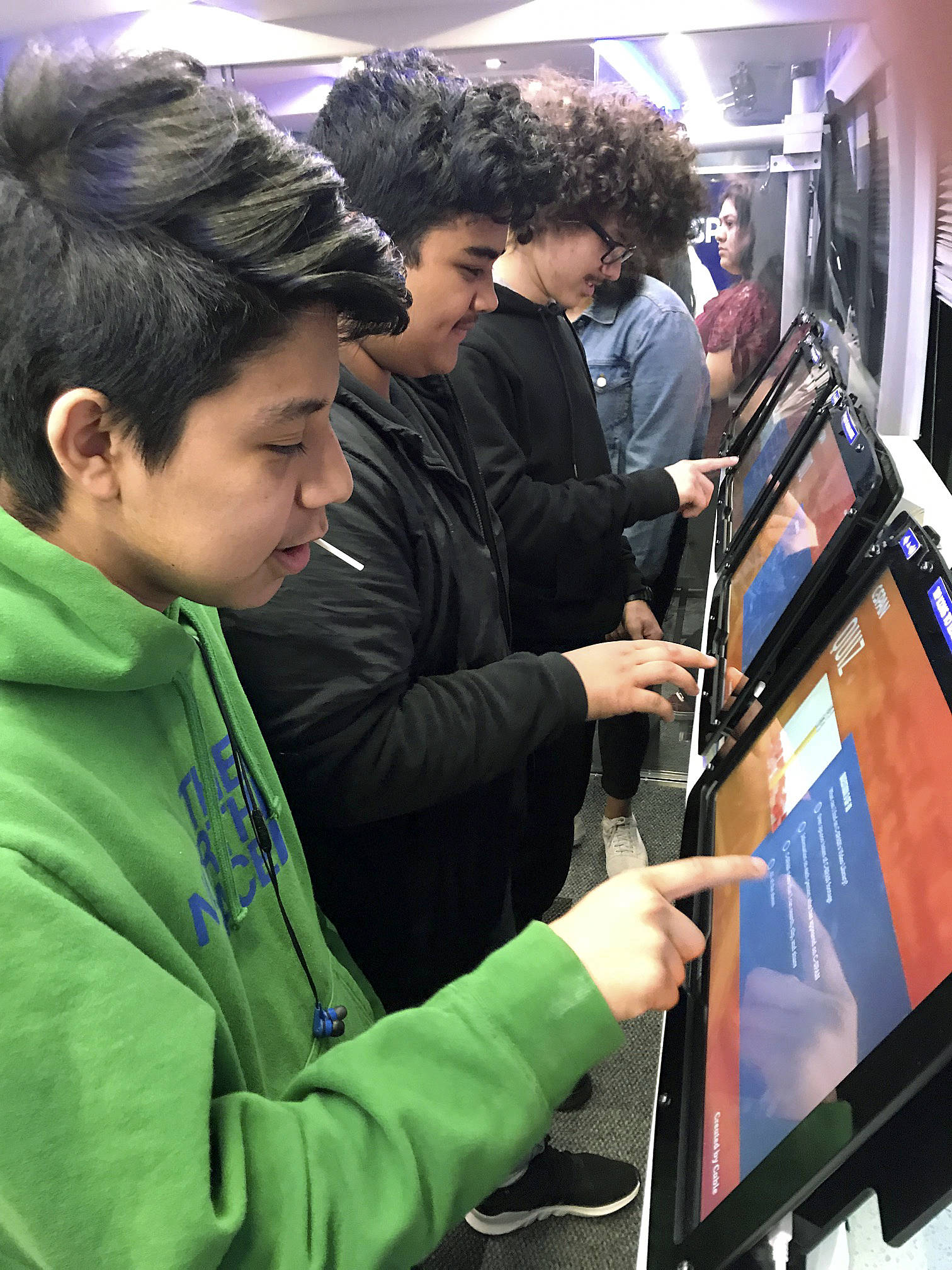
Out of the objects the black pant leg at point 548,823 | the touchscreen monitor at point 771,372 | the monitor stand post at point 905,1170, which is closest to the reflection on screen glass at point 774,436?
the touchscreen monitor at point 771,372

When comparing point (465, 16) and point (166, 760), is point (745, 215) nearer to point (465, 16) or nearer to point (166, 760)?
point (465, 16)

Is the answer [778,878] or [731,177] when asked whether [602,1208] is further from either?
[731,177]

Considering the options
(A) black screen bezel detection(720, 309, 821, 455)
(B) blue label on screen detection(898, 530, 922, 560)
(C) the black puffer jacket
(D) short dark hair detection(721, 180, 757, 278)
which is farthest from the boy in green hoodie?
(D) short dark hair detection(721, 180, 757, 278)

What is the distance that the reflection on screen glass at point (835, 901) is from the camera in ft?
1.66

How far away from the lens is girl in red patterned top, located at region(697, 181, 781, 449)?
2.32 m

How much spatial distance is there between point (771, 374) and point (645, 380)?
13.3 inches

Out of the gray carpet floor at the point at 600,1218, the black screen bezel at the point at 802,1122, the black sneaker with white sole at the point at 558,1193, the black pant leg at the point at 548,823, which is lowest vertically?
the gray carpet floor at the point at 600,1218

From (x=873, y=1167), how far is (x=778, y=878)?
245 millimetres

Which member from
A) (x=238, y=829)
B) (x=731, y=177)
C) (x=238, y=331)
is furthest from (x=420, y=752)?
(x=731, y=177)

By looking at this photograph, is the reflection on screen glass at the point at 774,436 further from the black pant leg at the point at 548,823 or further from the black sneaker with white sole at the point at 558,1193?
the black sneaker with white sole at the point at 558,1193

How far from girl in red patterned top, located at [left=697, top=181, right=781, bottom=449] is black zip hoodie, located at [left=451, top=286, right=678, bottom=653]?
874 millimetres

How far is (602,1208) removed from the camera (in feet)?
5.00

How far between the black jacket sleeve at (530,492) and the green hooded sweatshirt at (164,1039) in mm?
904

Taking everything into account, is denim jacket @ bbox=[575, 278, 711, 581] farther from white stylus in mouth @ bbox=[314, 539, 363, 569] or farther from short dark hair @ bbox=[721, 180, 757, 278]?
white stylus in mouth @ bbox=[314, 539, 363, 569]
